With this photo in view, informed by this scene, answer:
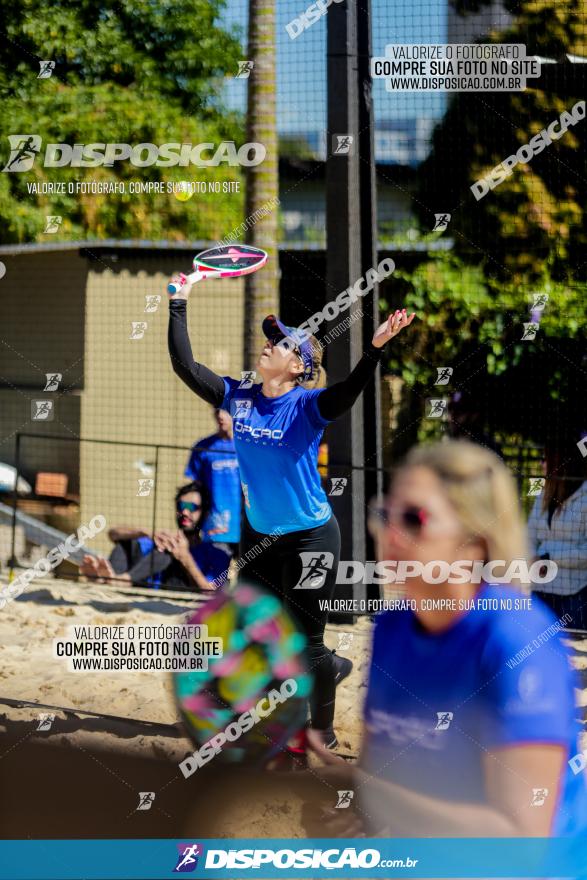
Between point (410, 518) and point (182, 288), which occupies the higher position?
point (182, 288)

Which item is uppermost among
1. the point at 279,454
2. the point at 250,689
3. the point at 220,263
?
the point at 220,263

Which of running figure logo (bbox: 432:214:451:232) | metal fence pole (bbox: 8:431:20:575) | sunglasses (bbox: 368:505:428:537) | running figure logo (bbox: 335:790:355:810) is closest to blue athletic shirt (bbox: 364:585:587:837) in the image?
sunglasses (bbox: 368:505:428:537)

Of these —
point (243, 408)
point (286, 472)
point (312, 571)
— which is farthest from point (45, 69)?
point (312, 571)

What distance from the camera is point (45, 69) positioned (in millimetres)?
3068

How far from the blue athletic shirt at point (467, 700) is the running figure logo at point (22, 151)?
74.8 inches

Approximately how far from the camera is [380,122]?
10.8 feet

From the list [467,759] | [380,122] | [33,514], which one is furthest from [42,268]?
[467,759]

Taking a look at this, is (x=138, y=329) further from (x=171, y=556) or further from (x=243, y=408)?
(x=171, y=556)

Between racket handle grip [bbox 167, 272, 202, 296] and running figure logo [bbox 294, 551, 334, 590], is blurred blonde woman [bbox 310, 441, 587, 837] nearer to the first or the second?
running figure logo [bbox 294, 551, 334, 590]

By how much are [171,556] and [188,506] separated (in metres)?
0.33

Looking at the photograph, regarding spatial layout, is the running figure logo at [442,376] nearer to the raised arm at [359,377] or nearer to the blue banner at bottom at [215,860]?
the raised arm at [359,377]

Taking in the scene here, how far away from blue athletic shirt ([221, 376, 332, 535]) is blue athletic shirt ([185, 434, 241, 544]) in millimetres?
733

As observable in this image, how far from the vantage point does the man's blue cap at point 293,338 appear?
3080mm

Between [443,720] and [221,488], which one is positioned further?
[221,488]
